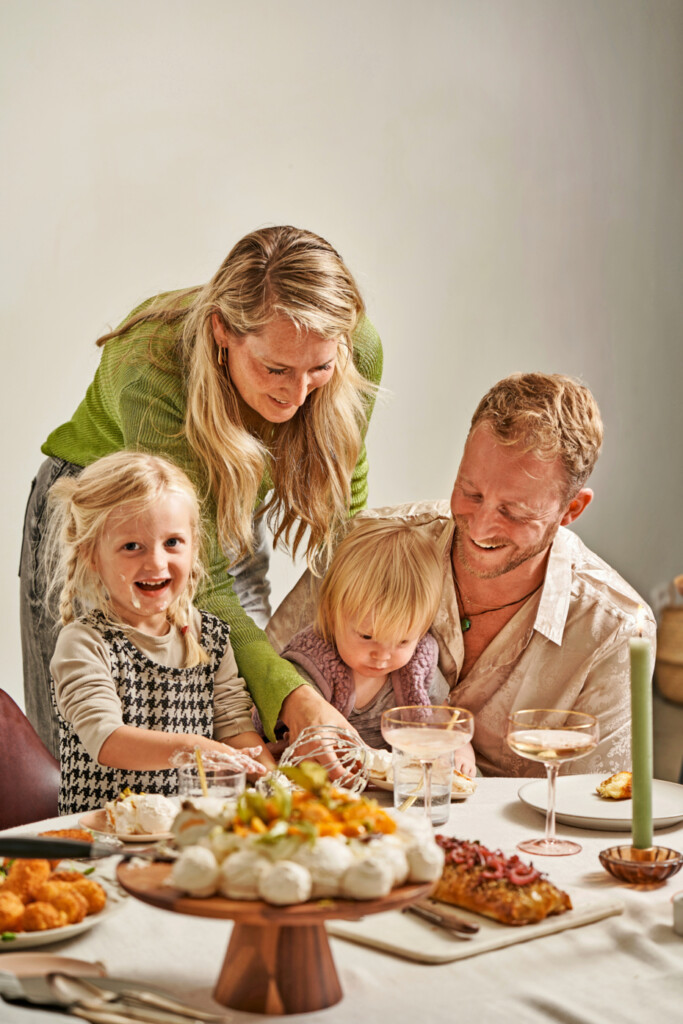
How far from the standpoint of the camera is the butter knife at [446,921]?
1124mm

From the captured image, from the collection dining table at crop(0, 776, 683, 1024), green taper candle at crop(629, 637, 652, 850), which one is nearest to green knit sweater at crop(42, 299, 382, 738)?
A: dining table at crop(0, 776, 683, 1024)

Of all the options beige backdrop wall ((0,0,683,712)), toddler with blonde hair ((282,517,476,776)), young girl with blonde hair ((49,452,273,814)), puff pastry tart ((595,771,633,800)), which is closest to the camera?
puff pastry tart ((595,771,633,800))

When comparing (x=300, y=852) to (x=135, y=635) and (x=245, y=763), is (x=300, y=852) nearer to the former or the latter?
(x=245, y=763)

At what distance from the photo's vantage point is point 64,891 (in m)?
1.16

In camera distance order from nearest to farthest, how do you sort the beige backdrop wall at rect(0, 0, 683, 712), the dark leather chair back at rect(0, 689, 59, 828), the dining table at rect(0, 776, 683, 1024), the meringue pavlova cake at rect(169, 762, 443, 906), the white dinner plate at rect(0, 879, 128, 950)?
the meringue pavlova cake at rect(169, 762, 443, 906)
the dining table at rect(0, 776, 683, 1024)
the white dinner plate at rect(0, 879, 128, 950)
the dark leather chair back at rect(0, 689, 59, 828)
the beige backdrop wall at rect(0, 0, 683, 712)

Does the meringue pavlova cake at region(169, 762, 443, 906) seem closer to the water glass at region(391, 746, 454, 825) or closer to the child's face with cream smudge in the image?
the water glass at region(391, 746, 454, 825)

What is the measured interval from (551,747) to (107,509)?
0.99m

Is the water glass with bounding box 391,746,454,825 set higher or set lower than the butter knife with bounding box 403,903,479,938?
lower

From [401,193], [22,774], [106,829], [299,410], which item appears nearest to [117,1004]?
[106,829]

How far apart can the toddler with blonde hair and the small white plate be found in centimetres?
85

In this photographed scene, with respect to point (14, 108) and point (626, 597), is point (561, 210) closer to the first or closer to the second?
point (14, 108)

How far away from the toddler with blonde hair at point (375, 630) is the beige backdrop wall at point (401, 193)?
5.89ft

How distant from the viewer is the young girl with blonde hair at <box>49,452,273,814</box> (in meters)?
1.98

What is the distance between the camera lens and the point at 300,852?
898mm
